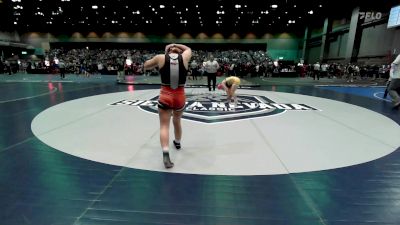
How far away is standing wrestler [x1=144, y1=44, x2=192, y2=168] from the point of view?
3.06m

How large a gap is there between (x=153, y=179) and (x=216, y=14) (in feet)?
116

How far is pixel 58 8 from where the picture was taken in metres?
32.2

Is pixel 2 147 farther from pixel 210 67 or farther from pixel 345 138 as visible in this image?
pixel 210 67

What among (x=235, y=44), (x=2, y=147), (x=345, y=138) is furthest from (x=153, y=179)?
(x=235, y=44)

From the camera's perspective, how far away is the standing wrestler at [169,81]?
3059mm

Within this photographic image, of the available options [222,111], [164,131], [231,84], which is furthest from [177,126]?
[231,84]

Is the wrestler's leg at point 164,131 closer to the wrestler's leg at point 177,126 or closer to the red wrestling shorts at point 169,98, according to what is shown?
the red wrestling shorts at point 169,98

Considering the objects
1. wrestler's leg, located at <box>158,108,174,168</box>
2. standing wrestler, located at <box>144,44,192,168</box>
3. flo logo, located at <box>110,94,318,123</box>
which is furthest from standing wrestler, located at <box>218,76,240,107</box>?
wrestler's leg, located at <box>158,108,174,168</box>

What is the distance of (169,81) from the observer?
3.10 m

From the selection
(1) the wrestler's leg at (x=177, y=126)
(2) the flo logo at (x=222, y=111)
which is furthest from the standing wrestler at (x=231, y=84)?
(1) the wrestler's leg at (x=177, y=126)

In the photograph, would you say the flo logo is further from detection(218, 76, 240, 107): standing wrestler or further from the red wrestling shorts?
the red wrestling shorts

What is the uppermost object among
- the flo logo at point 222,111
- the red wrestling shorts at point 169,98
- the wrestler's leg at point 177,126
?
the red wrestling shorts at point 169,98

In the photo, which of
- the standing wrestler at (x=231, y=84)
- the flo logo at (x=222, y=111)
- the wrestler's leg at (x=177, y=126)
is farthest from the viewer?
the standing wrestler at (x=231, y=84)

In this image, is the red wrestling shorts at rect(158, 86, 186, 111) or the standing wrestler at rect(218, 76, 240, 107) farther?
the standing wrestler at rect(218, 76, 240, 107)
